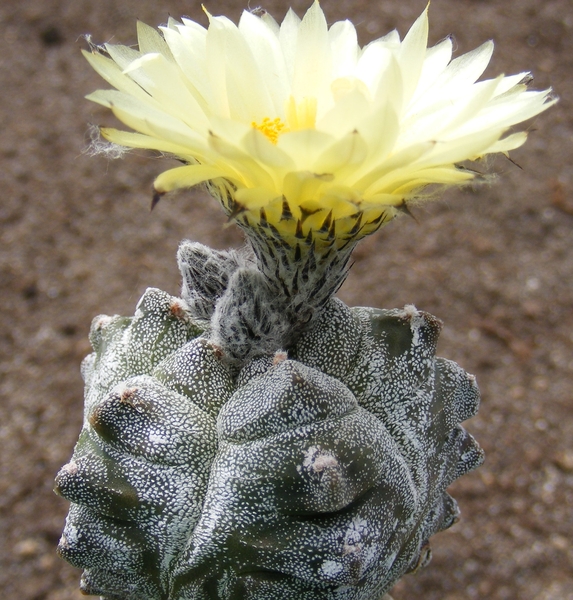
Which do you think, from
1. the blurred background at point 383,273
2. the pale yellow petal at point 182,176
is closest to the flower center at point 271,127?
the pale yellow petal at point 182,176

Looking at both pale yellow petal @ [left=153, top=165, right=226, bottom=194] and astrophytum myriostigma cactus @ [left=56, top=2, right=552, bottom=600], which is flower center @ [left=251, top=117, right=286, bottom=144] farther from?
pale yellow petal @ [left=153, top=165, right=226, bottom=194]

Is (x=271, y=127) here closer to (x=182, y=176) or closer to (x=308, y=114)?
(x=308, y=114)

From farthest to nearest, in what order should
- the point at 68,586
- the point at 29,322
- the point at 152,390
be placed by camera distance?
the point at 29,322
the point at 68,586
the point at 152,390

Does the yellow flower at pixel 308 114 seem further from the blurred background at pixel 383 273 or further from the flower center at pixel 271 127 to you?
the blurred background at pixel 383 273

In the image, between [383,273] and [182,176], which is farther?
[383,273]

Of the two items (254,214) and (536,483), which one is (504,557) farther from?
(254,214)

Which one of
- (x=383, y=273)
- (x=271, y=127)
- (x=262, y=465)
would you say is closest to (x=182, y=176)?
(x=271, y=127)

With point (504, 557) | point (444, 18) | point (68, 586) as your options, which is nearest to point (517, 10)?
point (444, 18)
